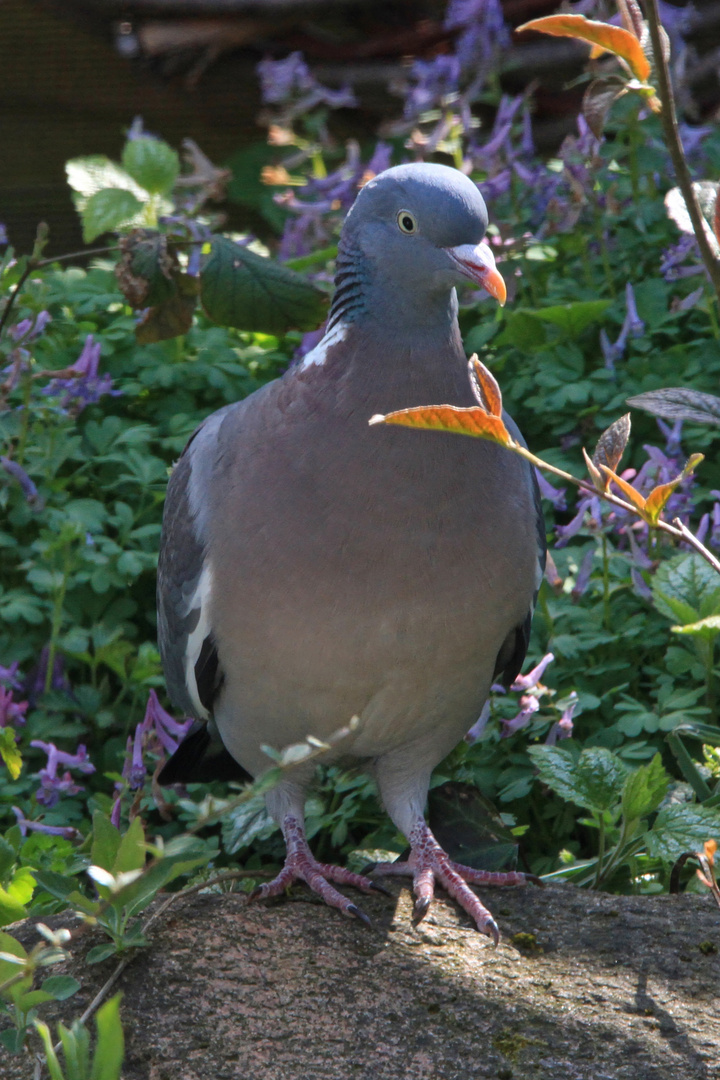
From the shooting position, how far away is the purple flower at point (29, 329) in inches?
120

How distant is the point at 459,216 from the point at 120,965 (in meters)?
1.29

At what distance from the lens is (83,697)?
308 centimetres

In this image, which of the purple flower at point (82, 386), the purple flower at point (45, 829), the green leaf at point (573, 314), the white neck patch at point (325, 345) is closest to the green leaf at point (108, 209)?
the purple flower at point (82, 386)

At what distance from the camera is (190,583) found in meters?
2.40

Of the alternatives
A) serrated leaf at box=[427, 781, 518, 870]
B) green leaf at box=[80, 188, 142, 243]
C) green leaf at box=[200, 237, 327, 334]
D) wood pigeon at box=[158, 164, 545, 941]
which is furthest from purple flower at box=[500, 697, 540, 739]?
green leaf at box=[80, 188, 142, 243]

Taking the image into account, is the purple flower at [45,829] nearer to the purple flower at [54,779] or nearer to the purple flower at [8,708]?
the purple flower at [54,779]

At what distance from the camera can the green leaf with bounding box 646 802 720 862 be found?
2117mm

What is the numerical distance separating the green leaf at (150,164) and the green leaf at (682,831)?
2290 mm

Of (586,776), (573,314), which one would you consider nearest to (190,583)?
(586,776)

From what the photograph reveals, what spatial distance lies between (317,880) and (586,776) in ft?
1.70

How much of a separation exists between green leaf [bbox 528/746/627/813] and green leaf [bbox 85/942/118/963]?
0.83m

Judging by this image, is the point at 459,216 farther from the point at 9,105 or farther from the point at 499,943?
the point at 9,105

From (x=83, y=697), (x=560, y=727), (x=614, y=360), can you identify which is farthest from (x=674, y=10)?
(x=83, y=697)

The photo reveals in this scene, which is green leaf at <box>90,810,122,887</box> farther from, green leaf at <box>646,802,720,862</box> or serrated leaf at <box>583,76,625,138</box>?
serrated leaf at <box>583,76,625,138</box>
